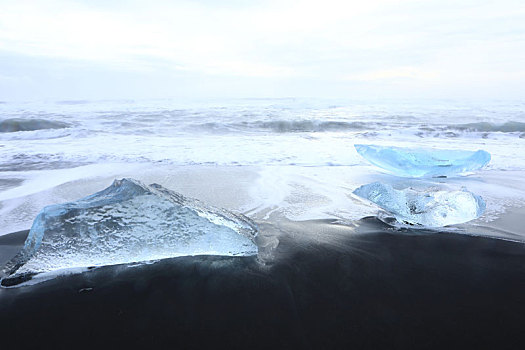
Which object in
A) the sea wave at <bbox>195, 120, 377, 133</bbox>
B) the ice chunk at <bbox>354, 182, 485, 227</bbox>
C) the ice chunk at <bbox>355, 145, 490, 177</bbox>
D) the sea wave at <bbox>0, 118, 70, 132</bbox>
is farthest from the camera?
the sea wave at <bbox>0, 118, 70, 132</bbox>

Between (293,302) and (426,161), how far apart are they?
3.25m

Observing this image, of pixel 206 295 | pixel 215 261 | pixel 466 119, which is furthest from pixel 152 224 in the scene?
pixel 466 119

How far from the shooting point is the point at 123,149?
606 centimetres

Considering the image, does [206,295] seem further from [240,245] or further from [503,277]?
[503,277]

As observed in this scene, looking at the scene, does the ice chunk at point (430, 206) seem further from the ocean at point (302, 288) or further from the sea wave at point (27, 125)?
the sea wave at point (27, 125)

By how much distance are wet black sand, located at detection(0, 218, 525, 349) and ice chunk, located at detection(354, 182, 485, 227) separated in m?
0.35

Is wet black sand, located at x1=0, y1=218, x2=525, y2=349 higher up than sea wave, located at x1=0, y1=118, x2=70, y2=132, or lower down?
higher up

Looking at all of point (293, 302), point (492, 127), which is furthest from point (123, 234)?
point (492, 127)

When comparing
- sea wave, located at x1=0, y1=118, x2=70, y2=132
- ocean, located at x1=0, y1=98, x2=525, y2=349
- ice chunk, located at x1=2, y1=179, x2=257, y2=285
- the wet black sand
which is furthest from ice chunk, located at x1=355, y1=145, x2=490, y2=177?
sea wave, located at x1=0, y1=118, x2=70, y2=132

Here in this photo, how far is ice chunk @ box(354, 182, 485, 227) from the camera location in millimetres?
2303

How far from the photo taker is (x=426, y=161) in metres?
4.09

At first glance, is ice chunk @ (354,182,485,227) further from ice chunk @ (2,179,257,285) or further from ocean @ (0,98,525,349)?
ice chunk @ (2,179,257,285)

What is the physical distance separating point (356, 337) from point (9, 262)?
168 centimetres

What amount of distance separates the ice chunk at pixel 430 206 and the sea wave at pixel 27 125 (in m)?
11.2
